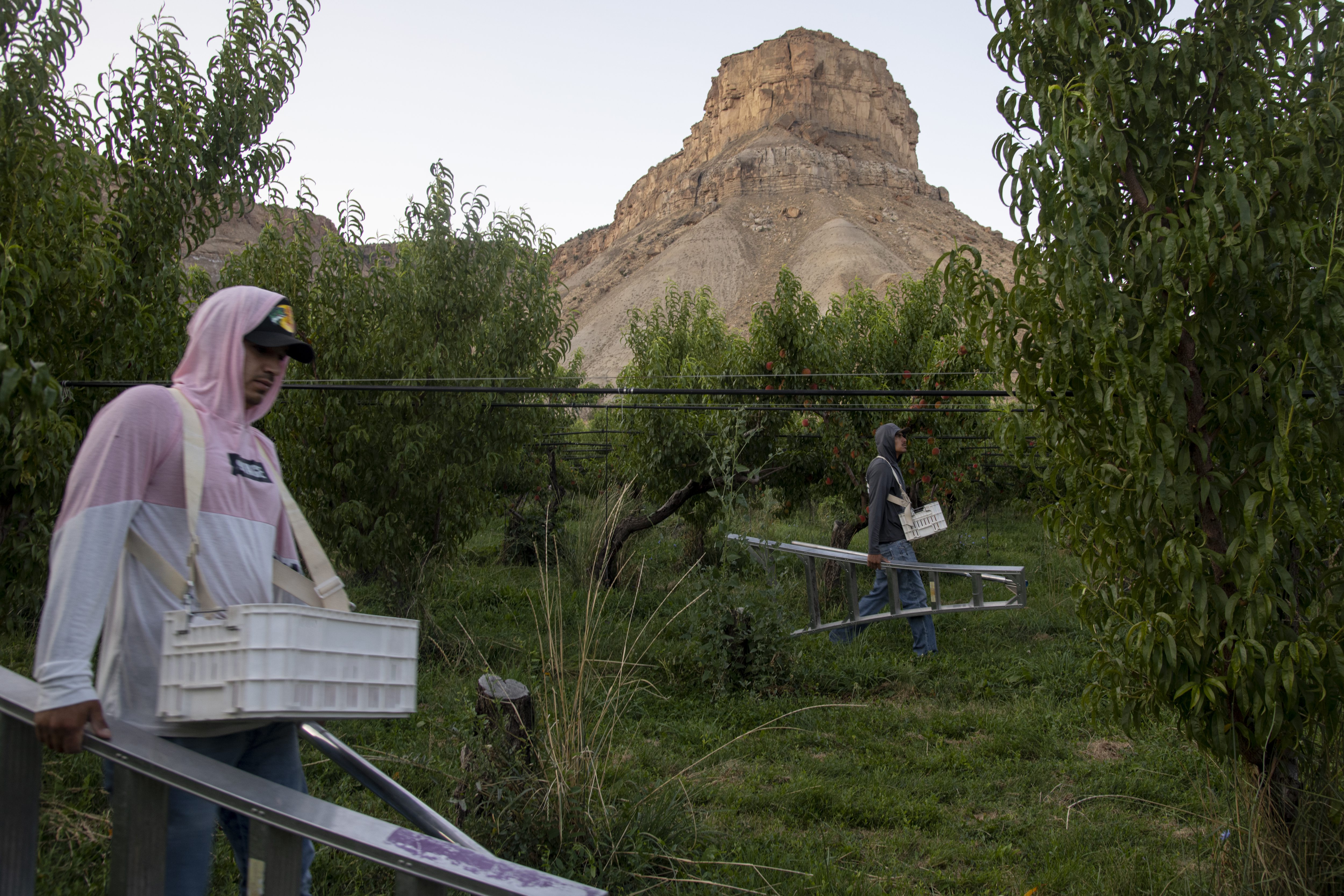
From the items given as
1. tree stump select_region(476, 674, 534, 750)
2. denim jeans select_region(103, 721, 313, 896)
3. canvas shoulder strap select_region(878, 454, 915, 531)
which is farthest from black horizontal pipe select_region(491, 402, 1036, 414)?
denim jeans select_region(103, 721, 313, 896)

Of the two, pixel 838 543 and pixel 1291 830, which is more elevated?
pixel 1291 830

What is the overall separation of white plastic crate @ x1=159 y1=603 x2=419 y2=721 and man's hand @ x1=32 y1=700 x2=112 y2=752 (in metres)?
0.21

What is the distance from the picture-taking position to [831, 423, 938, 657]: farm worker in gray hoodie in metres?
8.84

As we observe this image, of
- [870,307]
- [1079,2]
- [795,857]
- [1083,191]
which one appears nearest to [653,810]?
[795,857]

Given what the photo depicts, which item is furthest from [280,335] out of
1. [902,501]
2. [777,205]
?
[777,205]

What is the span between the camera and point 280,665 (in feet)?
6.34

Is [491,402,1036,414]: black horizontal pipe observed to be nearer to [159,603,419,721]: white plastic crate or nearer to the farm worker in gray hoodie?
the farm worker in gray hoodie

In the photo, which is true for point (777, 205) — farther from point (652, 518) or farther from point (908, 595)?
point (908, 595)

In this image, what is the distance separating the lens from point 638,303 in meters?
75.2

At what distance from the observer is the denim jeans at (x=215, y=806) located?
2.21 meters

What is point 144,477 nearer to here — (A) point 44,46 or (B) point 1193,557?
(B) point 1193,557

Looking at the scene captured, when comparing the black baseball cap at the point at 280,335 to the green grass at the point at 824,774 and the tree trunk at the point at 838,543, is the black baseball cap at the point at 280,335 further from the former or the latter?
the tree trunk at the point at 838,543

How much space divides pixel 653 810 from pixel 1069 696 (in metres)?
4.57

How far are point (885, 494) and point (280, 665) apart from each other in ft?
24.7
